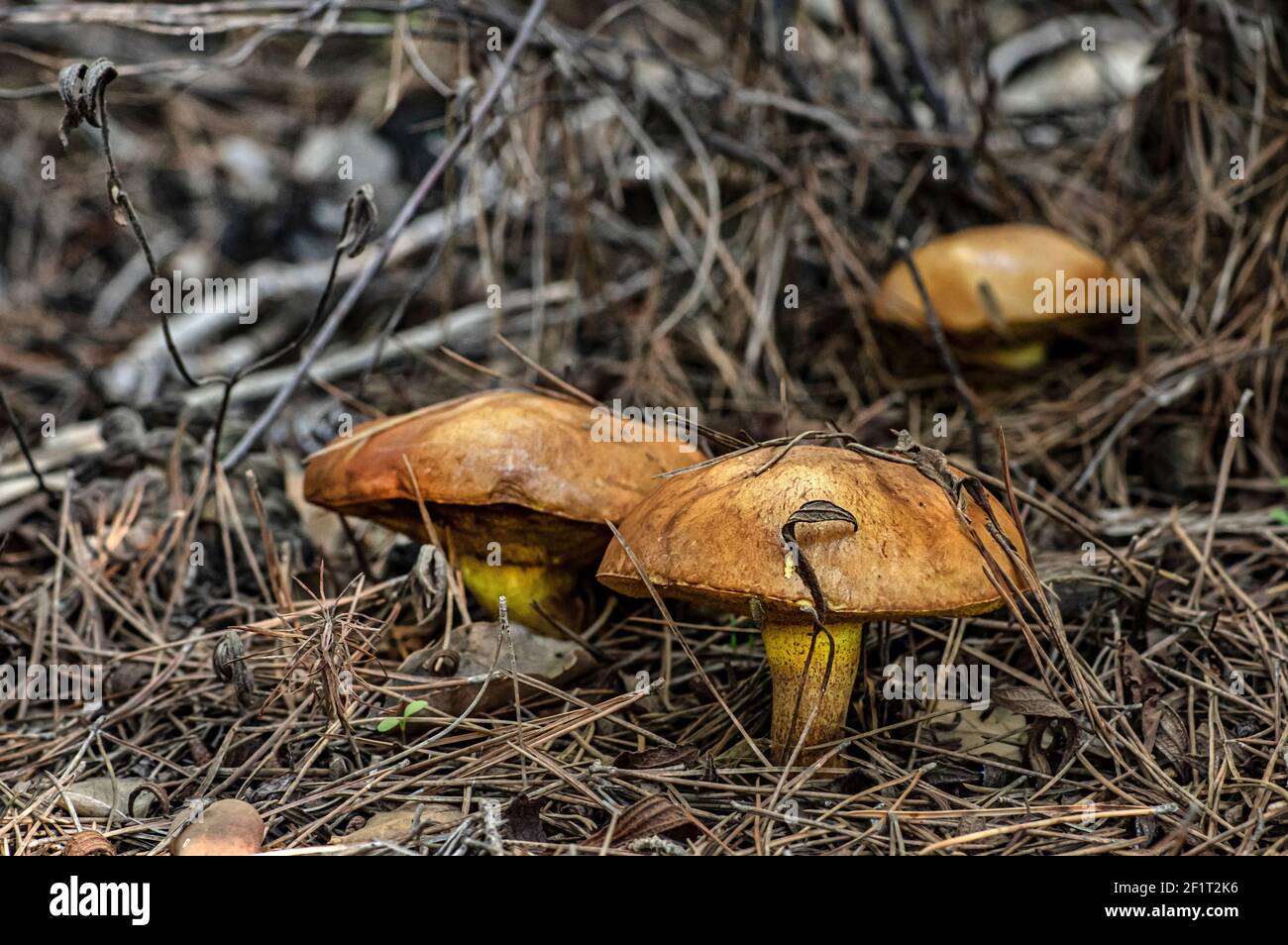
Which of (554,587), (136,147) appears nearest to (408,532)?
(554,587)

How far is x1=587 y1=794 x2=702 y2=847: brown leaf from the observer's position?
1787 millimetres

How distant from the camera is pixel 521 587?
2504 millimetres

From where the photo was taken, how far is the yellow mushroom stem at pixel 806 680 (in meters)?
1.98

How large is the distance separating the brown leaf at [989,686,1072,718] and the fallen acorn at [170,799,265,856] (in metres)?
1.36

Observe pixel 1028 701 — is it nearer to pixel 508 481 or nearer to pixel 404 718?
pixel 508 481

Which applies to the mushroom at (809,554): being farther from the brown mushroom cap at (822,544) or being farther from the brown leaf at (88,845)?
the brown leaf at (88,845)

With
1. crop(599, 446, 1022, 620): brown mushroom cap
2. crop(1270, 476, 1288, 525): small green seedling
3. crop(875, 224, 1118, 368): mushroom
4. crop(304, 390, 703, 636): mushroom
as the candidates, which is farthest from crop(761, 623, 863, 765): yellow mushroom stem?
crop(875, 224, 1118, 368): mushroom

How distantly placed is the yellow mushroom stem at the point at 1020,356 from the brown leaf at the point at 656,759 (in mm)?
2167

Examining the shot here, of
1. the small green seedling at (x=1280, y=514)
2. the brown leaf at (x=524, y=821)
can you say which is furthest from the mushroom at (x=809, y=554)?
the small green seedling at (x=1280, y=514)

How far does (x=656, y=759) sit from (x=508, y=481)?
607 millimetres

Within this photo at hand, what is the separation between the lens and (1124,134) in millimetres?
4199

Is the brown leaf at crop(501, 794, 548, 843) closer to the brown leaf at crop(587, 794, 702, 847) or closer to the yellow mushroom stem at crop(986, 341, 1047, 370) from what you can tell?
the brown leaf at crop(587, 794, 702, 847)
